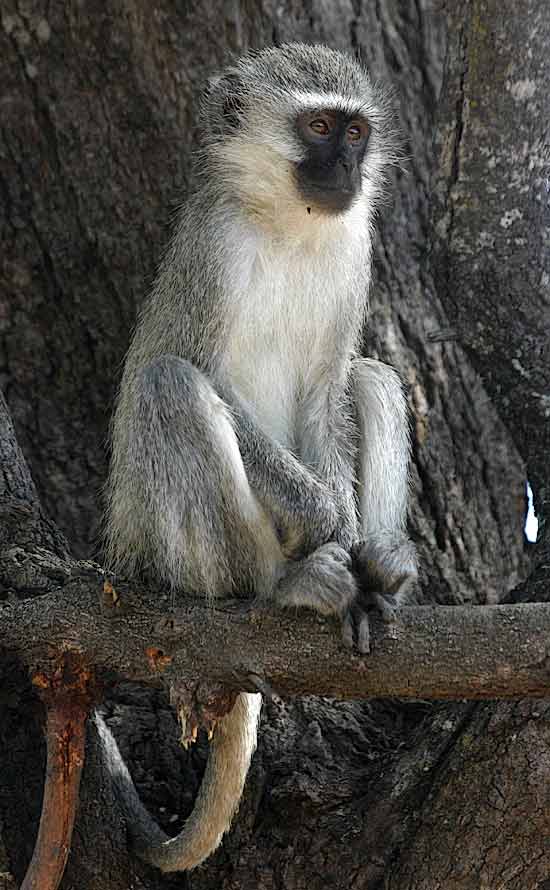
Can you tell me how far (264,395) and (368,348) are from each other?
2.88 ft

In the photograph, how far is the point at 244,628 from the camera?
11.7 feet

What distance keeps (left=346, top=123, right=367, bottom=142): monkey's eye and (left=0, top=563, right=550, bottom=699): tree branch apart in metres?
1.73

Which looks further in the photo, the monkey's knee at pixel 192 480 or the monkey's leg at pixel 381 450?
the monkey's leg at pixel 381 450

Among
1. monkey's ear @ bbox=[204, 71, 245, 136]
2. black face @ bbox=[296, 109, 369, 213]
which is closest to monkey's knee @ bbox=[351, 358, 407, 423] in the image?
black face @ bbox=[296, 109, 369, 213]

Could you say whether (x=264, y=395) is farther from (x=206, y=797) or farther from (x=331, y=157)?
(x=206, y=797)

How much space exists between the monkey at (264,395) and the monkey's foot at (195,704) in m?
0.37

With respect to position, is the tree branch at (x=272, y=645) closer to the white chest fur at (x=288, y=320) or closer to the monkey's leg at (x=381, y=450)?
the monkey's leg at (x=381, y=450)

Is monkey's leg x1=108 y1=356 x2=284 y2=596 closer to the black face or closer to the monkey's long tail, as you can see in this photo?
the monkey's long tail

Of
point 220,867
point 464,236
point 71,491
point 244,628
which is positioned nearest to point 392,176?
point 464,236

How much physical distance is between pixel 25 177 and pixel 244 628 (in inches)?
96.0

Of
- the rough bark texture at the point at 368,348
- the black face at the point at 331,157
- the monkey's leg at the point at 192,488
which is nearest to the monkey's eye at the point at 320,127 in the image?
the black face at the point at 331,157

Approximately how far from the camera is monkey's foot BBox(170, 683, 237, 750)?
3.51 metres

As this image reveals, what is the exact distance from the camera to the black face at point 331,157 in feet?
14.1

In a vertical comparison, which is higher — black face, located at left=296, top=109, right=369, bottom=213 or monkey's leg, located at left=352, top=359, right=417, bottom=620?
black face, located at left=296, top=109, right=369, bottom=213
